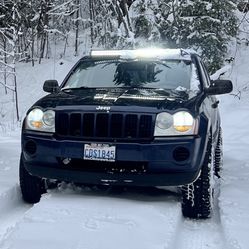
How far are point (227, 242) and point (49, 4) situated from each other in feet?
68.3

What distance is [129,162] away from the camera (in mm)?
4598

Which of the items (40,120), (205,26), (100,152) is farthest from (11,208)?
(205,26)

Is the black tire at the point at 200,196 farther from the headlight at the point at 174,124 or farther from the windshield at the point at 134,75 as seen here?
the windshield at the point at 134,75

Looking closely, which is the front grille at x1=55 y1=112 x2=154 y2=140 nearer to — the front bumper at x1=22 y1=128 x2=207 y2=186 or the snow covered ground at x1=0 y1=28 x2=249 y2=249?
the front bumper at x1=22 y1=128 x2=207 y2=186

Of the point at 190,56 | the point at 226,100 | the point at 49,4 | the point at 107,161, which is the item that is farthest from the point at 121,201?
the point at 49,4

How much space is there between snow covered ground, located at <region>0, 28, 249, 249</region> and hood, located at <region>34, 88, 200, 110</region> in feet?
2.96

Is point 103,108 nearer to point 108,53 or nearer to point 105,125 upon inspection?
point 105,125

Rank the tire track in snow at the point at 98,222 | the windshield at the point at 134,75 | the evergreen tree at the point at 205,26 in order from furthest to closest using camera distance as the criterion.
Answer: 1. the evergreen tree at the point at 205,26
2. the windshield at the point at 134,75
3. the tire track in snow at the point at 98,222

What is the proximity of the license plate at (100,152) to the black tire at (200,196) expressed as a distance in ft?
2.46

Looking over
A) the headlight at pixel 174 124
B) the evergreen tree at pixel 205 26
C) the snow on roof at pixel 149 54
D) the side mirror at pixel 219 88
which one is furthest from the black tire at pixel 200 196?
the evergreen tree at pixel 205 26

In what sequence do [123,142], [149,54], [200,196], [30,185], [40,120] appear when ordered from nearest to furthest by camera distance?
1. [123,142]
2. [200,196]
3. [40,120]
4. [30,185]
5. [149,54]

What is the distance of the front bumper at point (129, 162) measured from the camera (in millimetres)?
4504

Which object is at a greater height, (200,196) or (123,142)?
(123,142)

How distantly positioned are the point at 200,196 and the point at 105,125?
43.6 inches
